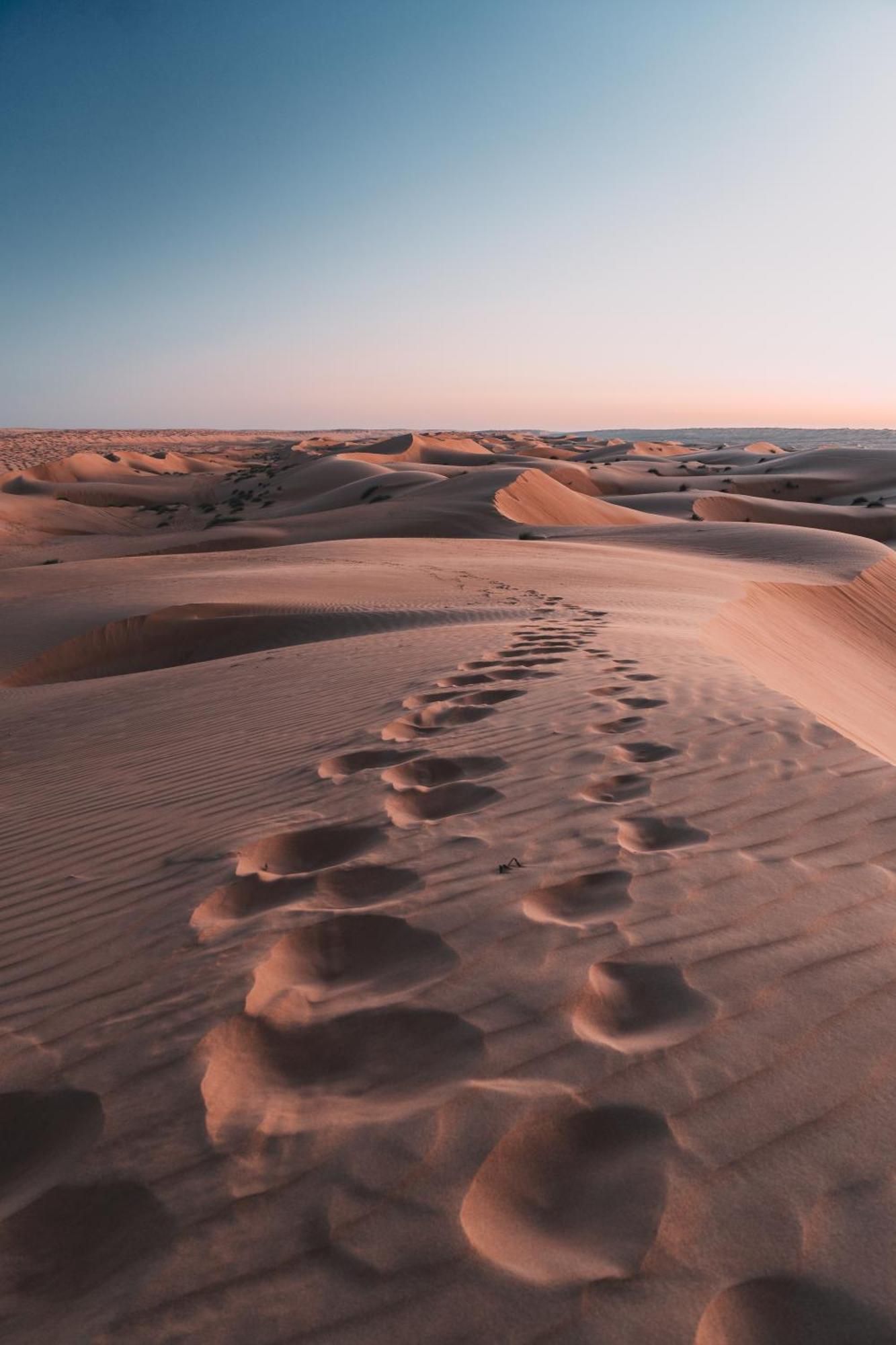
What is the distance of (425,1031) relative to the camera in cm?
208

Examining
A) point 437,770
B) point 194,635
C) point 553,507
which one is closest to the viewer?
point 437,770

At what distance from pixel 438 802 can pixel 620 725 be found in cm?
129

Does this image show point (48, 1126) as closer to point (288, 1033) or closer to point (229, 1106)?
point (229, 1106)

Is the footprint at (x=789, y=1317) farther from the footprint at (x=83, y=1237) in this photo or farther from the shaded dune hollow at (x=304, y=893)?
the shaded dune hollow at (x=304, y=893)

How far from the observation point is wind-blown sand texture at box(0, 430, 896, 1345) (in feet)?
4.75

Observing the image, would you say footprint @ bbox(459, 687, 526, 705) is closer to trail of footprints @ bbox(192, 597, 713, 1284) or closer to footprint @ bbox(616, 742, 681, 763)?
footprint @ bbox(616, 742, 681, 763)

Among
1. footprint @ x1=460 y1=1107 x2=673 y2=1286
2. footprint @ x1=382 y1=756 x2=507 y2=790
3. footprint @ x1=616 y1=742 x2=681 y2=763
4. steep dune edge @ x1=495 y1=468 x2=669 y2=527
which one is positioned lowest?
steep dune edge @ x1=495 y1=468 x2=669 y2=527

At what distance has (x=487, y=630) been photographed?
292 inches

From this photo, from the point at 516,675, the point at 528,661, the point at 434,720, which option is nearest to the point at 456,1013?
the point at 434,720

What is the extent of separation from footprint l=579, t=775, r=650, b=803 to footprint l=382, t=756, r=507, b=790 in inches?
18.7

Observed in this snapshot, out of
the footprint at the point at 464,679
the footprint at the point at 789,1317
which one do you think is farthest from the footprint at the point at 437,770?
the footprint at the point at 789,1317

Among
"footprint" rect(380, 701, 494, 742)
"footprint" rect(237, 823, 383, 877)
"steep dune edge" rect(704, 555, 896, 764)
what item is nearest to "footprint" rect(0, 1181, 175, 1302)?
"footprint" rect(237, 823, 383, 877)

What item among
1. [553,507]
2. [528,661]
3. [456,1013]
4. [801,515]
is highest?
[456,1013]

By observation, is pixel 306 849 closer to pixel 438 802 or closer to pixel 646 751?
pixel 438 802
